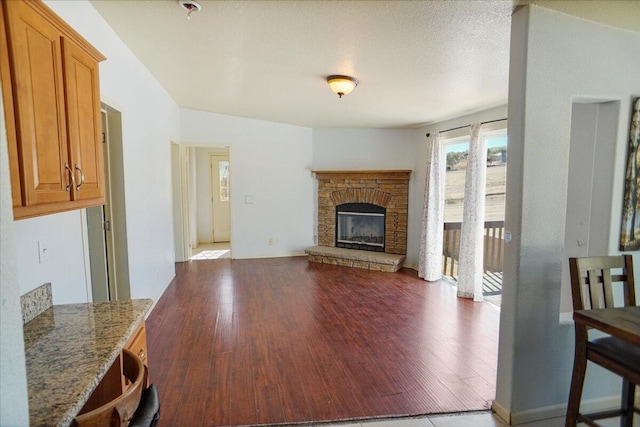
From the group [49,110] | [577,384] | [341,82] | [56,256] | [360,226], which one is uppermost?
[341,82]

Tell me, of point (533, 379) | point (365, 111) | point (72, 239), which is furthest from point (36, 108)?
point (365, 111)

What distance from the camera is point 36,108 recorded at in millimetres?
1216

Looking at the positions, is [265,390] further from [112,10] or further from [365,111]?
[365,111]

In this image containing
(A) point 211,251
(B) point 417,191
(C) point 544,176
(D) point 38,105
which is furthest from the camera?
(A) point 211,251

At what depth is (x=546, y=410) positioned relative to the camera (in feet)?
6.74

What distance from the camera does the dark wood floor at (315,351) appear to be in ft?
7.04

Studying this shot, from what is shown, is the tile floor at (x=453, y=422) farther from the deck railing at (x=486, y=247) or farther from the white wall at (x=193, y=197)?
the white wall at (x=193, y=197)

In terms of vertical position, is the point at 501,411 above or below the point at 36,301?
below

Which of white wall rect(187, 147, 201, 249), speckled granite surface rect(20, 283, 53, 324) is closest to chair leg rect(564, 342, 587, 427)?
speckled granite surface rect(20, 283, 53, 324)

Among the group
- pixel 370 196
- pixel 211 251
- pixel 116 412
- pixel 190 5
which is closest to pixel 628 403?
pixel 116 412

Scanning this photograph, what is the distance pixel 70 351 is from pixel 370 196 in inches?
194

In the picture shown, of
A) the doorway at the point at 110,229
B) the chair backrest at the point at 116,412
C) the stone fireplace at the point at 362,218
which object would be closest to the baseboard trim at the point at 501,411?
the chair backrest at the point at 116,412

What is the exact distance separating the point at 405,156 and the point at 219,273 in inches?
141

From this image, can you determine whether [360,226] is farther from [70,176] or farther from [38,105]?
[38,105]
